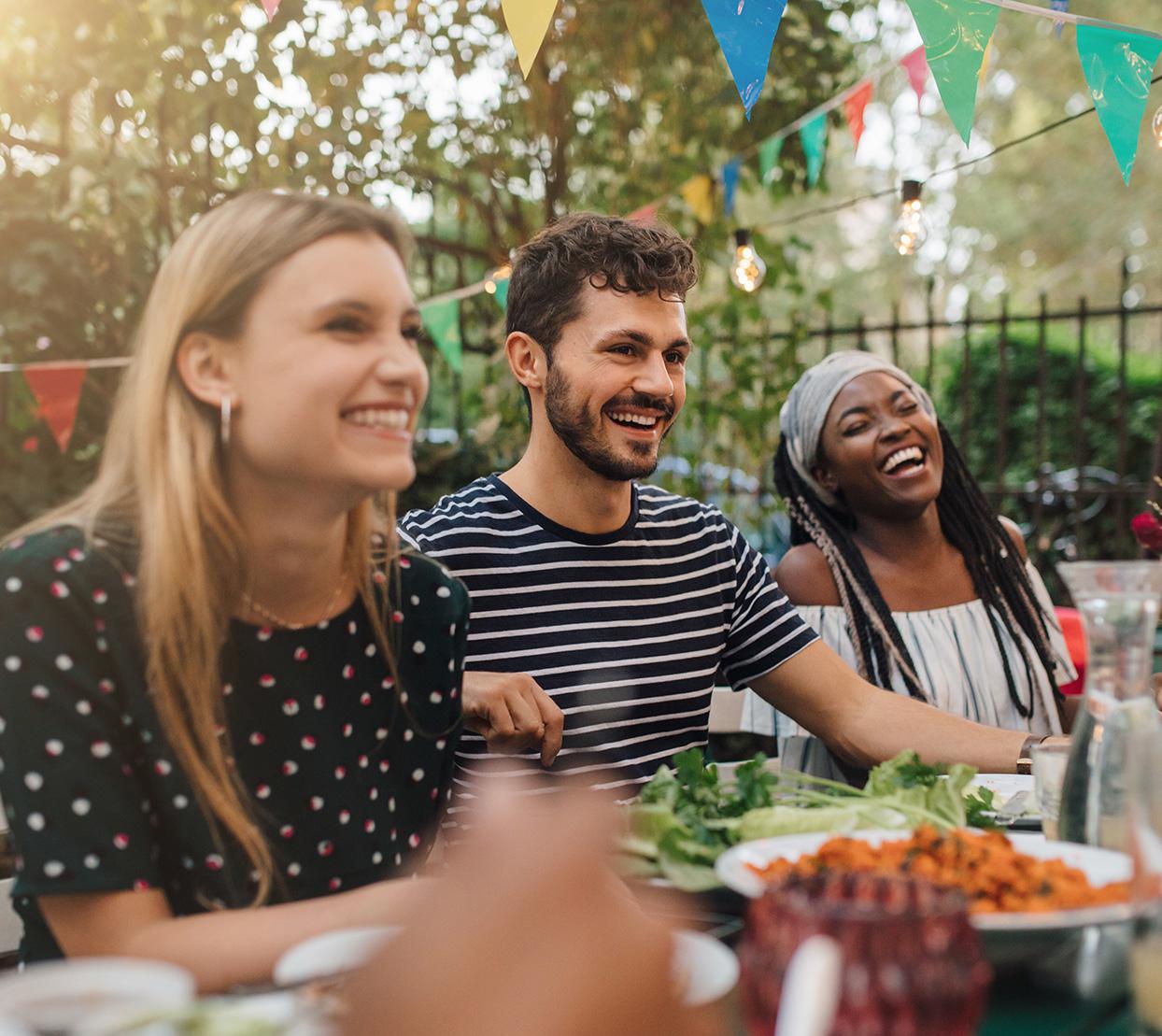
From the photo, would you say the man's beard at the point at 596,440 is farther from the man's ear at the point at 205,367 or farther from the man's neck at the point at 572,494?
the man's ear at the point at 205,367

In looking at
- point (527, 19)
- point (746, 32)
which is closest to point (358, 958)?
point (527, 19)

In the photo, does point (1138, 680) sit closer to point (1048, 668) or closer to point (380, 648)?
point (380, 648)

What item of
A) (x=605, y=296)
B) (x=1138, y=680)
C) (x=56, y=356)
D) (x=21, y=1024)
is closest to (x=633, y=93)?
(x=56, y=356)

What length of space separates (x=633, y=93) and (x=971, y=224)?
53.5 feet

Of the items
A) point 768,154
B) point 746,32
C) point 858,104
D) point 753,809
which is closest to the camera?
point 753,809

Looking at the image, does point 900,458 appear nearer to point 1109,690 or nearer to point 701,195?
point 1109,690

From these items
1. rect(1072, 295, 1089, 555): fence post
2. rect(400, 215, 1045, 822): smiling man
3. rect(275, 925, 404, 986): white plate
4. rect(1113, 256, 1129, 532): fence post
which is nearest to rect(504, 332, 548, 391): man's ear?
rect(400, 215, 1045, 822): smiling man

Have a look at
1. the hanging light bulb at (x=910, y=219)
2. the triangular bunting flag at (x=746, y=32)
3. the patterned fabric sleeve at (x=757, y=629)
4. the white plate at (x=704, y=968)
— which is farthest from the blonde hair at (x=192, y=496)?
the hanging light bulb at (x=910, y=219)

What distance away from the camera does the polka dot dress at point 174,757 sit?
4.32 feet

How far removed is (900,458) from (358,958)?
2350mm

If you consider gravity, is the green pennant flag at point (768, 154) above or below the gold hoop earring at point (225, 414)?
above

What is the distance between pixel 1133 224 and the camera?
65.2ft

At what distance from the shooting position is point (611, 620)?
243 centimetres

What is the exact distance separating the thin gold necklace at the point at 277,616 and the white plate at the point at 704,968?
725mm
